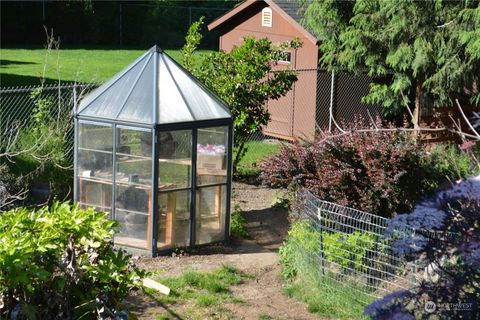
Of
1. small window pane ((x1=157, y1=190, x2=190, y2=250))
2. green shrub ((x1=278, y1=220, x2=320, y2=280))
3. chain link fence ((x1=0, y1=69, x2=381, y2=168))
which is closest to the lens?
green shrub ((x1=278, y1=220, x2=320, y2=280))

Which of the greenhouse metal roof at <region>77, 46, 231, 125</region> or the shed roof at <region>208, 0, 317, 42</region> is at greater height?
the shed roof at <region>208, 0, 317, 42</region>

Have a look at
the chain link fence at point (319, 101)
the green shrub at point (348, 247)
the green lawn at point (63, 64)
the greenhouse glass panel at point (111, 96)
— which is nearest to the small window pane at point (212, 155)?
the greenhouse glass panel at point (111, 96)

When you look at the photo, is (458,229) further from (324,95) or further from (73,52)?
(73,52)

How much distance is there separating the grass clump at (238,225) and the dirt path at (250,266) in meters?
0.12

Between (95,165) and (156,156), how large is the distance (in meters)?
0.97

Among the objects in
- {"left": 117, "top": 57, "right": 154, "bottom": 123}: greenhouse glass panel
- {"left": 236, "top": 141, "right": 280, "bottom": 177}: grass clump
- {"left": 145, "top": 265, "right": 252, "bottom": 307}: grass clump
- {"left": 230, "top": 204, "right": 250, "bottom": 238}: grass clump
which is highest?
{"left": 117, "top": 57, "right": 154, "bottom": 123}: greenhouse glass panel

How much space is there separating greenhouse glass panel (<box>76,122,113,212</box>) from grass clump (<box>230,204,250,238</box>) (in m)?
1.91

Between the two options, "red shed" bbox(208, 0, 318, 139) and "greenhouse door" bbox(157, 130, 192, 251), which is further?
"red shed" bbox(208, 0, 318, 139)

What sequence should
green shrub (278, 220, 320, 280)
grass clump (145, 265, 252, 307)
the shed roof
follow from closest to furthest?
grass clump (145, 265, 252, 307) < green shrub (278, 220, 320, 280) < the shed roof

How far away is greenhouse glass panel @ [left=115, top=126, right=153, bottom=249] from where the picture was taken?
1027 cm

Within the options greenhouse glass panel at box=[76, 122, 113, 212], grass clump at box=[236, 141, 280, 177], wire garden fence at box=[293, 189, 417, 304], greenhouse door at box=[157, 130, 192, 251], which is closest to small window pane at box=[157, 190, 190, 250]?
greenhouse door at box=[157, 130, 192, 251]

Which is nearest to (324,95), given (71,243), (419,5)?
(419,5)

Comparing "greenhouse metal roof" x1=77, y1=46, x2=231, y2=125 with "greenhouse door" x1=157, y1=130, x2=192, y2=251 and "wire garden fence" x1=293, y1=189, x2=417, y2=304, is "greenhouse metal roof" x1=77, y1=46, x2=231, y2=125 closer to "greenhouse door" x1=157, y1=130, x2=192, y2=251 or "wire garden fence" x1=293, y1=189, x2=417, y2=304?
"greenhouse door" x1=157, y1=130, x2=192, y2=251

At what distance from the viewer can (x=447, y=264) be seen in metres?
4.68
